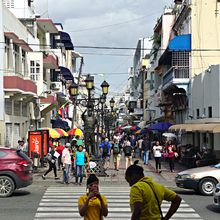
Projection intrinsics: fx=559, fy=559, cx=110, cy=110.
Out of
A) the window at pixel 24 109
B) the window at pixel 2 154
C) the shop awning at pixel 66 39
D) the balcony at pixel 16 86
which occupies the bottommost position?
the window at pixel 2 154

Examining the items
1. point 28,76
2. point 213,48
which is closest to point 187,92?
point 213,48

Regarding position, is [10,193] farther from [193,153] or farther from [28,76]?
[28,76]

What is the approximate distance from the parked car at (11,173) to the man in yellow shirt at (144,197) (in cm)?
1135

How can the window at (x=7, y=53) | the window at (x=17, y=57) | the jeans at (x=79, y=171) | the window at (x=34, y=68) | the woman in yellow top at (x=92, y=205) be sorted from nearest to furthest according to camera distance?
the woman in yellow top at (x=92, y=205), the jeans at (x=79, y=171), the window at (x=7, y=53), the window at (x=17, y=57), the window at (x=34, y=68)

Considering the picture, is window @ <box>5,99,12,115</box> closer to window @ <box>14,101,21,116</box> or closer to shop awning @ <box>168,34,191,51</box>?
window @ <box>14,101,21,116</box>

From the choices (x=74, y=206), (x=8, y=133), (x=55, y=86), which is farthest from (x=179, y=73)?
(x=74, y=206)

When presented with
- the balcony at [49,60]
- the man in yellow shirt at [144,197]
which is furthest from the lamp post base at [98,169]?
the balcony at [49,60]

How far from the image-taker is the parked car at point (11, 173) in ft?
56.6

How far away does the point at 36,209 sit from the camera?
1438cm

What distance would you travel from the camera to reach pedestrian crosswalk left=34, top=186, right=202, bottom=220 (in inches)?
520

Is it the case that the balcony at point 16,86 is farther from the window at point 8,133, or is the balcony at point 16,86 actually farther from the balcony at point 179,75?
the balcony at point 179,75

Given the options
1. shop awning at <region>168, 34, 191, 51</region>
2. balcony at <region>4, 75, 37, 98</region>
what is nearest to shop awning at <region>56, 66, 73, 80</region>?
shop awning at <region>168, 34, 191, 51</region>

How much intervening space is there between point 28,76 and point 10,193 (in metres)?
19.9

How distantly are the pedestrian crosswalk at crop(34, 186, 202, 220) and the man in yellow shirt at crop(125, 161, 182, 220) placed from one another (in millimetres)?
6725
